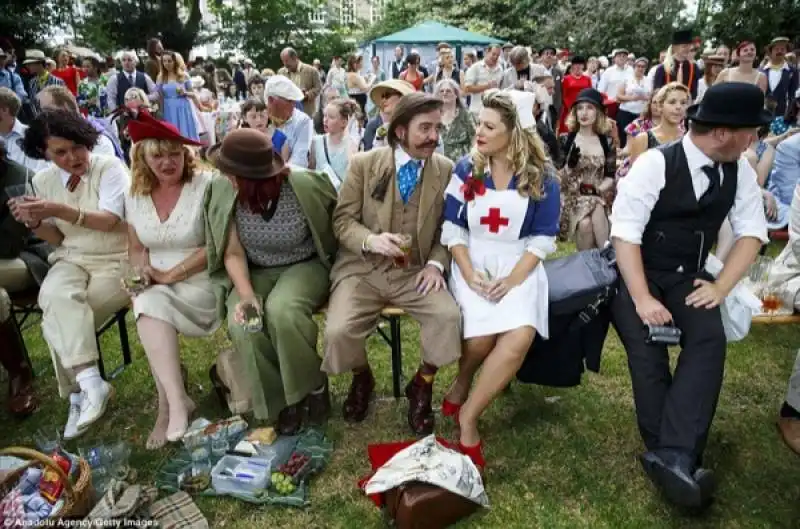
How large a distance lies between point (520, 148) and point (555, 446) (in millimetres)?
1412

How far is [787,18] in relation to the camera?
54.9 ft

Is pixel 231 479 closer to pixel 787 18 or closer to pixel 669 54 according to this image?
pixel 669 54

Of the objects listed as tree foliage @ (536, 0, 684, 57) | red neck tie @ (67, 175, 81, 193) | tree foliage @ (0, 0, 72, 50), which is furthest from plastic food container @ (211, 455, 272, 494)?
tree foliage @ (536, 0, 684, 57)

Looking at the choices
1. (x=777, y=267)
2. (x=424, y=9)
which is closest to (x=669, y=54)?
(x=777, y=267)

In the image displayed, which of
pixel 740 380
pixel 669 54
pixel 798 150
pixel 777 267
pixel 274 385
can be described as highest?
pixel 669 54

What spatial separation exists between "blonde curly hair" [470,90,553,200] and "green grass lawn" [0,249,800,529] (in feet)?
3.86

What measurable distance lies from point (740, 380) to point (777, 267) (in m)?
0.68

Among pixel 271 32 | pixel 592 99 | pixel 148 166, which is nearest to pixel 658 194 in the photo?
pixel 592 99

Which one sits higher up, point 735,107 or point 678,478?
point 735,107

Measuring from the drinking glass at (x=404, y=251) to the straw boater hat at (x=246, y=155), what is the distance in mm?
700

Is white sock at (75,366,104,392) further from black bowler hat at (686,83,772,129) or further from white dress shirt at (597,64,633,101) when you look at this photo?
white dress shirt at (597,64,633,101)

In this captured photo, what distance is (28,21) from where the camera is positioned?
51.5 feet

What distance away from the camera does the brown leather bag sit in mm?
2299

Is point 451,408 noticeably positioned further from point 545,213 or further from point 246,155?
point 246,155
